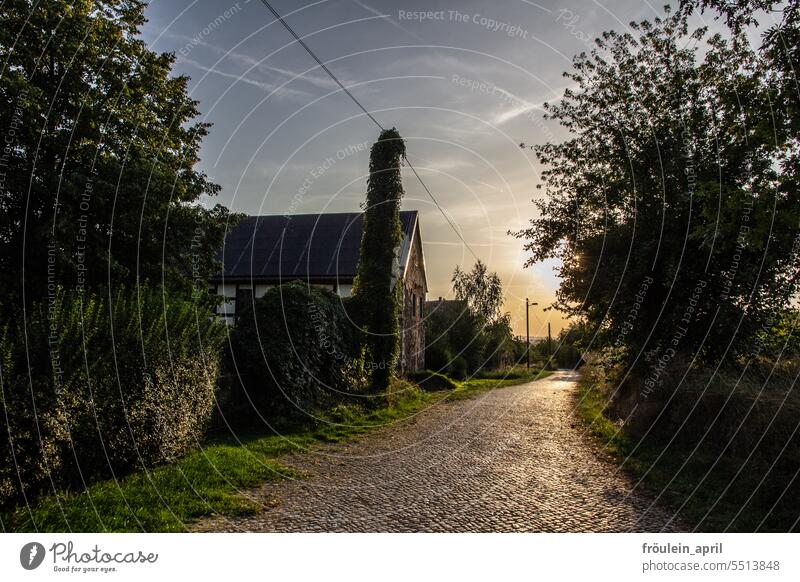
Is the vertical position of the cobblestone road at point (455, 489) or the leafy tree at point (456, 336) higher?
the leafy tree at point (456, 336)

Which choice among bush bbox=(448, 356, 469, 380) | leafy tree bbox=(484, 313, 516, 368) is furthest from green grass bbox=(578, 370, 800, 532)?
leafy tree bbox=(484, 313, 516, 368)

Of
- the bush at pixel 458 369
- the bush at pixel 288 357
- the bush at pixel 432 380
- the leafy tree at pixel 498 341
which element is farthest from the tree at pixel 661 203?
the leafy tree at pixel 498 341

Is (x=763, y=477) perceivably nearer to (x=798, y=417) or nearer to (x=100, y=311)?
(x=798, y=417)

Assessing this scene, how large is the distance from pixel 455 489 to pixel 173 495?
12.0 feet

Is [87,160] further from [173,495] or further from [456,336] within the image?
[456,336]

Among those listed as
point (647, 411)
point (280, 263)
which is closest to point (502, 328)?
point (280, 263)

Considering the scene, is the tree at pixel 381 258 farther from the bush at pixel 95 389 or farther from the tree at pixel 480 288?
the tree at pixel 480 288

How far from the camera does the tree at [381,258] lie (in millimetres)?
16125

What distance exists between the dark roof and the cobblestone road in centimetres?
1596

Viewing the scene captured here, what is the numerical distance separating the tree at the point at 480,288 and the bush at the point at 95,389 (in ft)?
118

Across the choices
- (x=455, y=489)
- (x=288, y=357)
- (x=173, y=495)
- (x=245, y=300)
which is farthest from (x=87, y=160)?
(x=455, y=489)

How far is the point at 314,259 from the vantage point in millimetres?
26422

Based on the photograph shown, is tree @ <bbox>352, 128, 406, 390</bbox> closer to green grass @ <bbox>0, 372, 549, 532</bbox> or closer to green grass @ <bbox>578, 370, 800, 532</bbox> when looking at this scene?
green grass @ <bbox>0, 372, 549, 532</bbox>

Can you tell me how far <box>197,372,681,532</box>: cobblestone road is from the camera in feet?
16.9
